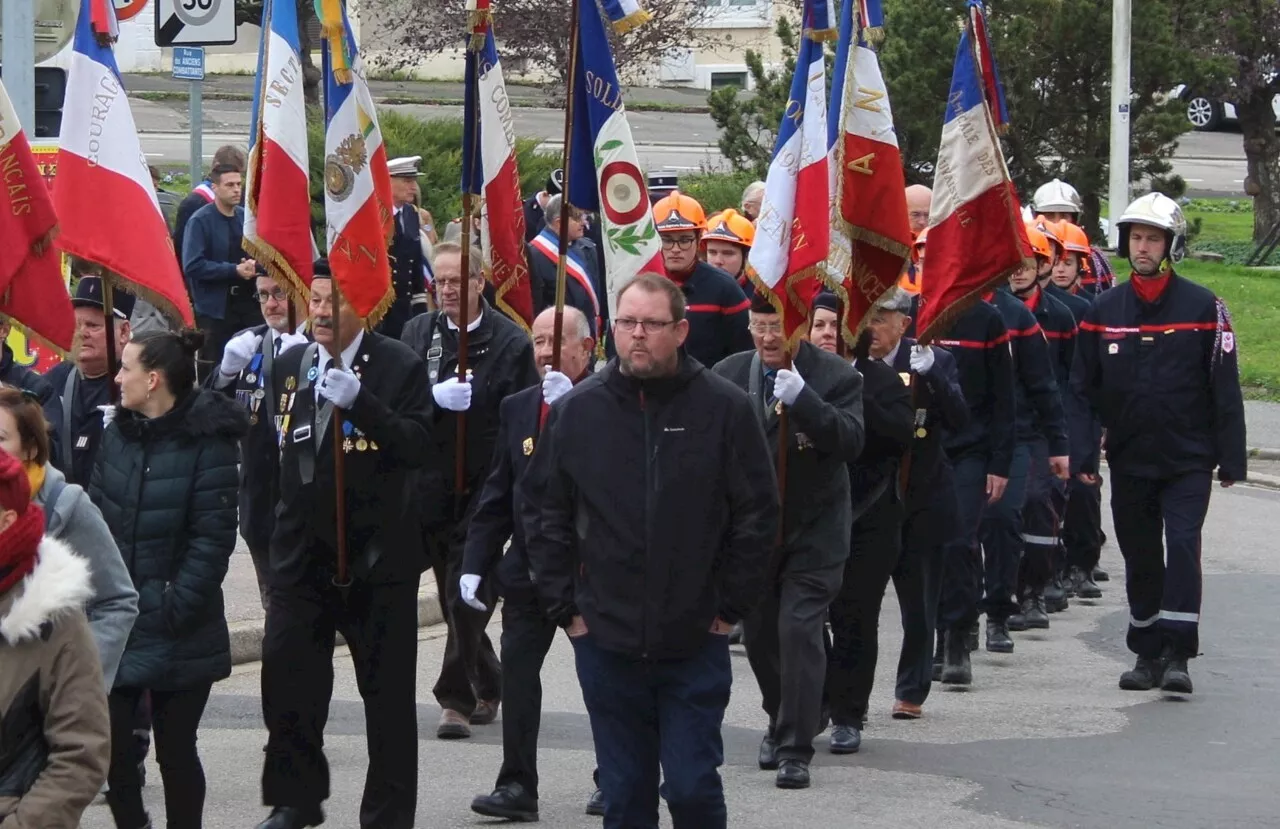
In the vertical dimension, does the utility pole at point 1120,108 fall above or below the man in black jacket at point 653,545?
above

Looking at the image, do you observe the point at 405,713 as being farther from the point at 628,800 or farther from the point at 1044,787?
the point at 1044,787

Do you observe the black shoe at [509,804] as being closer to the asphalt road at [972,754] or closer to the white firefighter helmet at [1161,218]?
the asphalt road at [972,754]

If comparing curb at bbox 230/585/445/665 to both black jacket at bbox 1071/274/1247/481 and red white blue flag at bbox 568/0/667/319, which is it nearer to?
red white blue flag at bbox 568/0/667/319

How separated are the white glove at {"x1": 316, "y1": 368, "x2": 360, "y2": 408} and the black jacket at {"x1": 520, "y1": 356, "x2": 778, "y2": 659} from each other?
3.35 ft

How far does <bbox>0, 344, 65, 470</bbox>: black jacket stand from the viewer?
27.2 feet

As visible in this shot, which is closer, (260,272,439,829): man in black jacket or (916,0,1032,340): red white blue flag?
(260,272,439,829): man in black jacket

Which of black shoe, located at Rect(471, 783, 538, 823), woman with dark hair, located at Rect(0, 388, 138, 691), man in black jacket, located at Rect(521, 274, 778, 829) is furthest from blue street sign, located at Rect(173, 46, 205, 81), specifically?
woman with dark hair, located at Rect(0, 388, 138, 691)

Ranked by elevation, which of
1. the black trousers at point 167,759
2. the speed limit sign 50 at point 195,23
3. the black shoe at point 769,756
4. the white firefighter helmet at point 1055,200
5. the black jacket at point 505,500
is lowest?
the black shoe at point 769,756

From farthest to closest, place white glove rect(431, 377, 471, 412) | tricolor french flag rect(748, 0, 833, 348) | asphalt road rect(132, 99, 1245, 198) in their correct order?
asphalt road rect(132, 99, 1245, 198) < white glove rect(431, 377, 471, 412) < tricolor french flag rect(748, 0, 833, 348)

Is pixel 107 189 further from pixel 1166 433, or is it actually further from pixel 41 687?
pixel 1166 433

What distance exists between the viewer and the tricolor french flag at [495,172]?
893 cm

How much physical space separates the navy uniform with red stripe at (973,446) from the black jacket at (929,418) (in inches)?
25.3

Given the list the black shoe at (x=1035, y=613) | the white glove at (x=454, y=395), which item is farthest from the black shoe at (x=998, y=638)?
the white glove at (x=454, y=395)

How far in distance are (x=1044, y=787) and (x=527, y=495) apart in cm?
271
